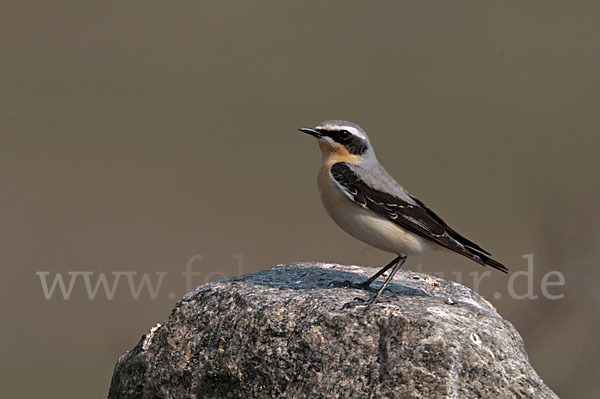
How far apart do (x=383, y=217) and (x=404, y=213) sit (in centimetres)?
20

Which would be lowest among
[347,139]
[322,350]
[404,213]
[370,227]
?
[322,350]

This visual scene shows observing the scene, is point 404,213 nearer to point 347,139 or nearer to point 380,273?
point 380,273

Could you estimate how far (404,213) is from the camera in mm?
8594

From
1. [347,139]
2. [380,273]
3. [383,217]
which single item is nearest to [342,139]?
[347,139]

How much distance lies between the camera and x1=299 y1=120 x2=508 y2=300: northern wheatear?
8539 mm

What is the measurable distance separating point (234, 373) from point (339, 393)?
0.91m

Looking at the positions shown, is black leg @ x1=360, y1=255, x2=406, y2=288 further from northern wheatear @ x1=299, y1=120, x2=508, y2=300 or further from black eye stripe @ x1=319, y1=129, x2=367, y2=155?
black eye stripe @ x1=319, y1=129, x2=367, y2=155

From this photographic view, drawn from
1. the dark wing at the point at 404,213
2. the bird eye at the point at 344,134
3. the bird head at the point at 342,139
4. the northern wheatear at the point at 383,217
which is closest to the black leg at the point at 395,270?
the northern wheatear at the point at 383,217

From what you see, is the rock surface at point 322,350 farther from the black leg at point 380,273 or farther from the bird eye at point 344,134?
the bird eye at point 344,134

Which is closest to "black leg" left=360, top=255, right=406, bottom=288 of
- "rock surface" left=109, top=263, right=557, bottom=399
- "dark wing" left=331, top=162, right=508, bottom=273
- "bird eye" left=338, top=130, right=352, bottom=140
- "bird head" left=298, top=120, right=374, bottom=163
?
"dark wing" left=331, top=162, right=508, bottom=273

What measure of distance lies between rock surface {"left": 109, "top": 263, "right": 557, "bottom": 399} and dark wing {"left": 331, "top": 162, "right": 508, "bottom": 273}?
571 millimetres

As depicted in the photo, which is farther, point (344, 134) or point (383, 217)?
point (344, 134)

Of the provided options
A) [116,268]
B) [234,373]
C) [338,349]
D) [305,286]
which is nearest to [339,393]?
[338,349]

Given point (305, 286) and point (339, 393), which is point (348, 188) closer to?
point (305, 286)
